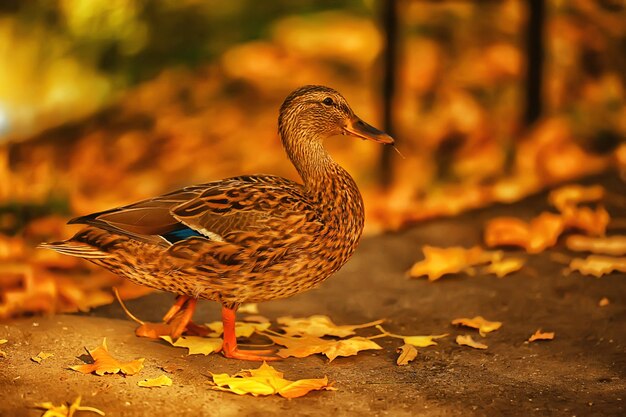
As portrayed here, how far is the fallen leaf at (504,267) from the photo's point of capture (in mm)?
6275

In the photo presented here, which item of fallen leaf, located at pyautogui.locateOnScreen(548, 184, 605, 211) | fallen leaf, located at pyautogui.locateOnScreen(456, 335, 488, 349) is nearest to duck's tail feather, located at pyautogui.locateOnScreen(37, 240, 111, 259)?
fallen leaf, located at pyautogui.locateOnScreen(456, 335, 488, 349)

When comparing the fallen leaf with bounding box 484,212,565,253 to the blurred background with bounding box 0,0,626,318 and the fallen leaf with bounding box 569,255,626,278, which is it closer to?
the fallen leaf with bounding box 569,255,626,278

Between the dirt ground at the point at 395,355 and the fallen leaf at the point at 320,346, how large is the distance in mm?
40

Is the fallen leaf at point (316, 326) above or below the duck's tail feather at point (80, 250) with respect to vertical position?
below

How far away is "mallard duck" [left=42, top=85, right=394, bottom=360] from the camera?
4.58 metres

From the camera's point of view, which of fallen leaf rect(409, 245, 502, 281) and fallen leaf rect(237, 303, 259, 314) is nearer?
fallen leaf rect(237, 303, 259, 314)

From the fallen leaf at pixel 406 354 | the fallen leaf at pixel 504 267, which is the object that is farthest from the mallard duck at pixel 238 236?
the fallen leaf at pixel 504 267

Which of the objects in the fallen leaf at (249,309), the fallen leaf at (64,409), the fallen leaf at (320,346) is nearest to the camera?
the fallen leaf at (64,409)

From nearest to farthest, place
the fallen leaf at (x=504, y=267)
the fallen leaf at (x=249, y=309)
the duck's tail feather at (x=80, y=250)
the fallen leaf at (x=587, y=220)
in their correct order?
the duck's tail feather at (x=80, y=250)
the fallen leaf at (x=249, y=309)
the fallen leaf at (x=504, y=267)
the fallen leaf at (x=587, y=220)

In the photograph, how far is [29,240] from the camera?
7.12 m

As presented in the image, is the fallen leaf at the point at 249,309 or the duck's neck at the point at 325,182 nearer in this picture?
the duck's neck at the point at 325,182

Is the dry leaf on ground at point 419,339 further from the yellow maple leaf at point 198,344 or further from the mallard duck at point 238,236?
the yellow maple leaf at point 198,344

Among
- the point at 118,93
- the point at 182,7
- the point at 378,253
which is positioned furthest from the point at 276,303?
the point at 182,7

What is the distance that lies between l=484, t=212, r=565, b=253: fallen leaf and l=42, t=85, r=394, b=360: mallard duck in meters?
2.24
